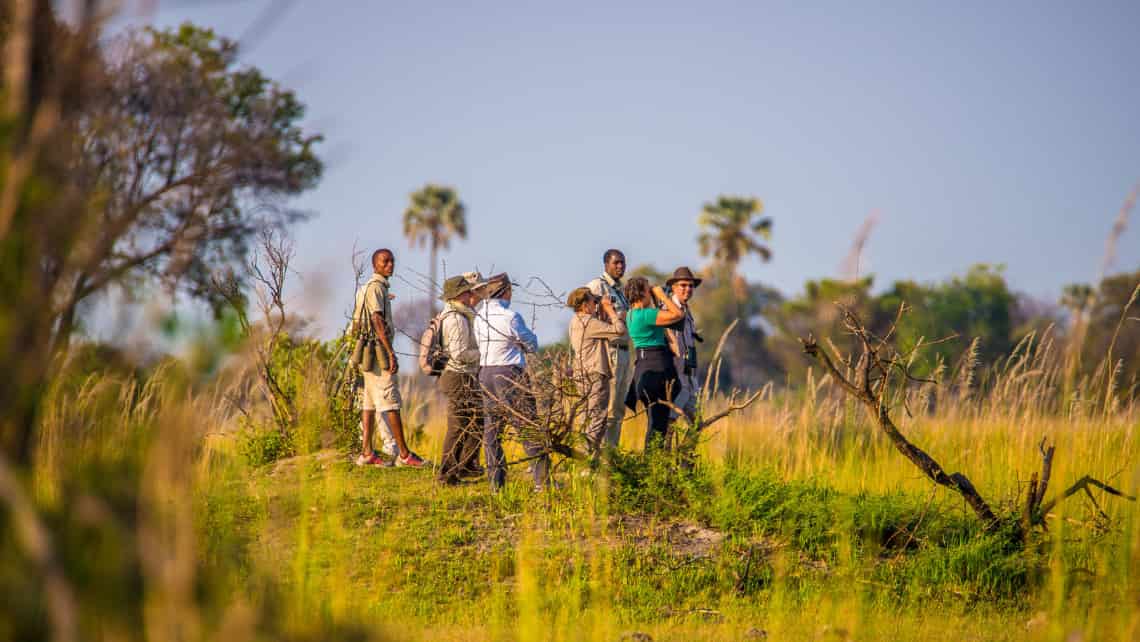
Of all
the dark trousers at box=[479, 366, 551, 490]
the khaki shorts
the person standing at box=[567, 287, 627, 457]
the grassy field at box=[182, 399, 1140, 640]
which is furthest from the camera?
the khaki shorts

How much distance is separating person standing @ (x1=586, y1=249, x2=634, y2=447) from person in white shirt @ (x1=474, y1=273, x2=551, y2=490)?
1.99 ft

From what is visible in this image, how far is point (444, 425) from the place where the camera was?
13.4 m

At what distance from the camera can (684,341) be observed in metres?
9.71

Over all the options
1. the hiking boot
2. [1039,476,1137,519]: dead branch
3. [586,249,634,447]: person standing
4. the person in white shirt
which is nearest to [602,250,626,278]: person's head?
[586,249,634,447]: person standing

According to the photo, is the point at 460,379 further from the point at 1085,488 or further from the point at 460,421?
the point at 1085,488

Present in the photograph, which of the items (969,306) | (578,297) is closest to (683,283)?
(578,297)

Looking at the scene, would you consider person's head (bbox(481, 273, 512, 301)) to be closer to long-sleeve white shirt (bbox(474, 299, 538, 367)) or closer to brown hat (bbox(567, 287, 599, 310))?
long-sleeve white shirt (bbox(474, 299, 538, 367))

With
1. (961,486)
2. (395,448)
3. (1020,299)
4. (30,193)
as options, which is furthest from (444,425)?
(1020,299)

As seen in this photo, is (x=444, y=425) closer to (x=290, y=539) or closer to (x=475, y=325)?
(x=475, y=325)

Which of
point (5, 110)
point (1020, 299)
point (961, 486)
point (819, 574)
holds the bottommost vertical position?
point (819, 574)

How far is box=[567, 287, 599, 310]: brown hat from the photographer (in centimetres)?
959

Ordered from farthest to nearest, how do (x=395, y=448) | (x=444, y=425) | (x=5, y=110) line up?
(x=444, y=425) < (x=395, y=448) < (x=5, y=110)

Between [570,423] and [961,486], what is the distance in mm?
2772

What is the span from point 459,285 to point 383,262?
2.89 ft
